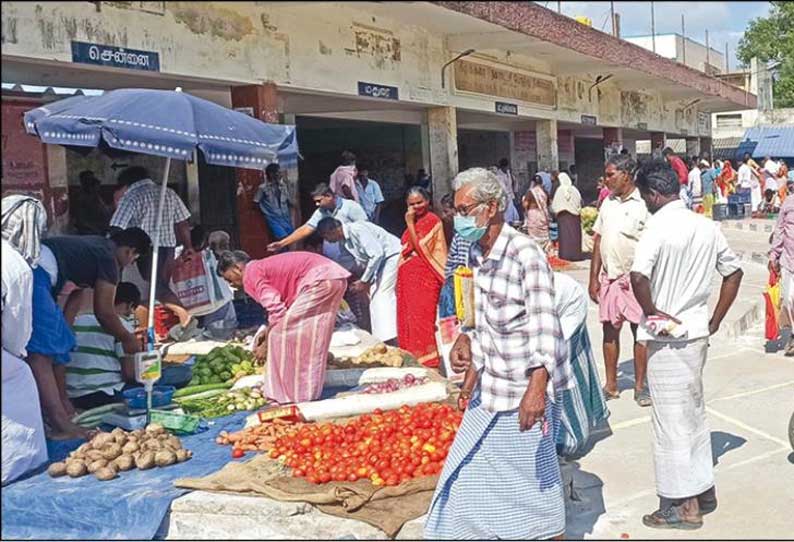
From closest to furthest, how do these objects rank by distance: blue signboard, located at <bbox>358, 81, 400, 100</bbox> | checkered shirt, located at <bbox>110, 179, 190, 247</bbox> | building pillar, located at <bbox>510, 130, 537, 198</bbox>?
checkered shirt, located at <bbox>110, 179, 190, 247</bbox>
blue signboard, located at <bbox>358, 81, 400, 100</bbox>
building pillar, located at <bbox>510, 130, 537, 198</bbox>

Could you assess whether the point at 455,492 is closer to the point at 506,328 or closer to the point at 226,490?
the point at 506,328

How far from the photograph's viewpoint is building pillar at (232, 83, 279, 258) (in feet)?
30.3

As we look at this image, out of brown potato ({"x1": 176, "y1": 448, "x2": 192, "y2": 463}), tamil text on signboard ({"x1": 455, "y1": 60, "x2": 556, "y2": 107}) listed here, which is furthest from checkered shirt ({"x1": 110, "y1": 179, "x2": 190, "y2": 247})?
tamil text on signboard ({"x1": 455, "y1": 60, "x2": 556, "y2": 107})

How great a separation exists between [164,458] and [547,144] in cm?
1375

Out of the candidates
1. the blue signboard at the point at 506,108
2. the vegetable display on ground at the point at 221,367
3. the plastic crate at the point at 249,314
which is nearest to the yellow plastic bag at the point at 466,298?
the vegetable display on ground at the point at 221,367

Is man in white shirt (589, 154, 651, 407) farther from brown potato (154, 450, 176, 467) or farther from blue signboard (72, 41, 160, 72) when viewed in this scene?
blue signboard (72, 41, 160, 72)

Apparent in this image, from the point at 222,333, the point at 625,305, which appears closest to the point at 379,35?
the point at 222,333

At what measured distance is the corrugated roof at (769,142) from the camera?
33750 millimetres

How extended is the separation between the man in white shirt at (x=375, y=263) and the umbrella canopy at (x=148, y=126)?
1.46 meters

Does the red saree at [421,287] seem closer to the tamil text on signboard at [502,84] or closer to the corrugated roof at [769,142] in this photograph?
the tamil text on signboard at [502,84]

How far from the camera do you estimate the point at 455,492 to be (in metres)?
3.72

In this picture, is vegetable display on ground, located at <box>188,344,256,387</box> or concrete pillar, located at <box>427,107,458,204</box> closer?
vegetable display on ground, located at <box>188,344,256,387</box>

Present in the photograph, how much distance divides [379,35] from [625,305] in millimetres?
6109

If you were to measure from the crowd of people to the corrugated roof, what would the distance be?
2969 centimetres
